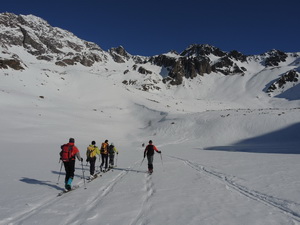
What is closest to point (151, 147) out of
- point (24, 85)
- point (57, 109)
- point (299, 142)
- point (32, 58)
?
point (299, 142)

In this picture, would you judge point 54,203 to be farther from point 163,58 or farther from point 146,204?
point 163,58

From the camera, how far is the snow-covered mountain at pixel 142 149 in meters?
6.86

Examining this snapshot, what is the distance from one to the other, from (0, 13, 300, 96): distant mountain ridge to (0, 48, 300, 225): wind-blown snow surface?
5545cm

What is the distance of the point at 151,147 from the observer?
15086mm

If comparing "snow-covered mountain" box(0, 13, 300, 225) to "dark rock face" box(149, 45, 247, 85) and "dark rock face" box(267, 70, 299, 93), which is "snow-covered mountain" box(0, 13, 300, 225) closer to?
"dark rock face" box(267, 70, 299, 93)

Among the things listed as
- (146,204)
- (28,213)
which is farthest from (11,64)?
(146,204)

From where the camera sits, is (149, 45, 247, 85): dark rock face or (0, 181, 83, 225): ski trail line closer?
(0, 181, 83, 225): ski trail line

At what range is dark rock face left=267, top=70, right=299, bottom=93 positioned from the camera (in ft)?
366

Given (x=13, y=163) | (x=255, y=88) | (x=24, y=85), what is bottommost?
(x=13, y=163)

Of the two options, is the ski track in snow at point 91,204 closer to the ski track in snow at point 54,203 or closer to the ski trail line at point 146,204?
the ski track in snow at point 54,203

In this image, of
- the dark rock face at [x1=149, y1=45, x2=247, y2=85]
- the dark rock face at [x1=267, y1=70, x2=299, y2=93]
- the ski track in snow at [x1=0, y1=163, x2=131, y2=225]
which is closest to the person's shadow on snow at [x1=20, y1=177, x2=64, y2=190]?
the ski track in snow at [x1=0, y1=163, x2=131, y2=225]

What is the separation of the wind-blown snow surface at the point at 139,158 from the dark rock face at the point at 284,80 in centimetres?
1990

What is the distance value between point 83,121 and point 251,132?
2873cm

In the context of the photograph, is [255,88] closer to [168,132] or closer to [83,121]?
[168,132]
